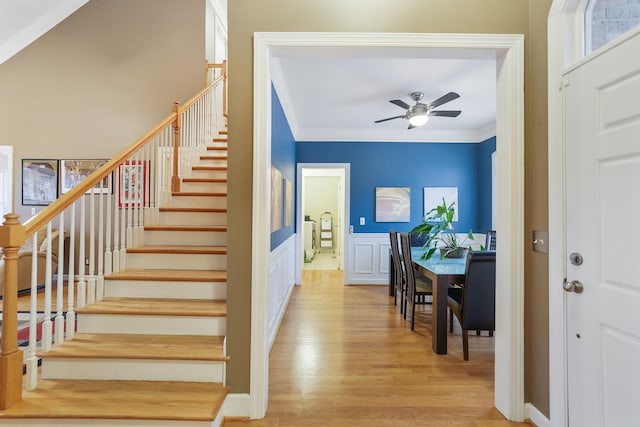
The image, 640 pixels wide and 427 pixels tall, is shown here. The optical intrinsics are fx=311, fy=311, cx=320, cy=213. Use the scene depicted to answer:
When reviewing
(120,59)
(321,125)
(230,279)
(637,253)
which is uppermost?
Answer: (120,59)

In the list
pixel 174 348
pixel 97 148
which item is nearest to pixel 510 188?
pixel 174 348

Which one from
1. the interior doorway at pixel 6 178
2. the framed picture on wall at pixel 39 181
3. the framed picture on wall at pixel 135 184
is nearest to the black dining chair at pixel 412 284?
the framed picture on wall at pixel 135 184

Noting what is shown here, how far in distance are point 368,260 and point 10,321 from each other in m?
4.82

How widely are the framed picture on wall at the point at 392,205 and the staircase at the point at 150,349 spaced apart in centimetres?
350

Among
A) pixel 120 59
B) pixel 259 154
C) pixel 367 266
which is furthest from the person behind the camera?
pixel 367 266

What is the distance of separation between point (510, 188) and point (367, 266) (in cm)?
397

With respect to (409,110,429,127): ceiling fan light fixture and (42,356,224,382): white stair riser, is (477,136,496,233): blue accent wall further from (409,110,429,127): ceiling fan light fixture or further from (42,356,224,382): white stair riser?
(42,356,224,382): white stair riser

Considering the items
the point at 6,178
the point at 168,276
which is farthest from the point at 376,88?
the point at 6,178

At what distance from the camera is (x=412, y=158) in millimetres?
5863

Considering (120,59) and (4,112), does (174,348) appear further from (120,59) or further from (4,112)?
(4,112)

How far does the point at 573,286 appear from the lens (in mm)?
1619

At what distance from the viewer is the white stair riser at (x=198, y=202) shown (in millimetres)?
3436

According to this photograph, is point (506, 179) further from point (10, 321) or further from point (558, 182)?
point (10, 321)

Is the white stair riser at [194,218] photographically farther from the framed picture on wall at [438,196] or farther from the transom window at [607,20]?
the framed picture on wall at [438,196]
